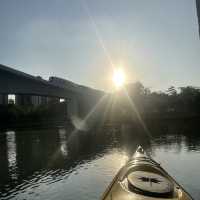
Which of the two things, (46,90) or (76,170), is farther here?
(46,90)

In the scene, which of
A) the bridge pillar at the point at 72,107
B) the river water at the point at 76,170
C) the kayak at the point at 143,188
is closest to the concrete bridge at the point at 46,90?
the bridge pillar at the point at 72,107

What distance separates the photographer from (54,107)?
110812 mm

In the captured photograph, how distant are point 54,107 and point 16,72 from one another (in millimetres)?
56029

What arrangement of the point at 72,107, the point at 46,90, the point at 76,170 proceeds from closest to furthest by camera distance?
the point at 76,170
the point at 46,90
the point at 72,107

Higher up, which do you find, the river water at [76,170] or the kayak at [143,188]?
the kayak at [143,188]

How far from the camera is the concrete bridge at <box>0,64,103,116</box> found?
2156 inches

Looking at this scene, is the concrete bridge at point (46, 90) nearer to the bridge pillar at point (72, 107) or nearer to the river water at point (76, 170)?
the bridge pillar at point (72, 107)

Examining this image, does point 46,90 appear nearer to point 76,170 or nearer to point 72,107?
point 72,107

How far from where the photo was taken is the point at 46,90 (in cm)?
6894

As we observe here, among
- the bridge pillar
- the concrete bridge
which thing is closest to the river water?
the concrete bridge

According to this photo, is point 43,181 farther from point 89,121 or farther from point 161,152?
point 89,121

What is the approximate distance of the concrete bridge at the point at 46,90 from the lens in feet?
180

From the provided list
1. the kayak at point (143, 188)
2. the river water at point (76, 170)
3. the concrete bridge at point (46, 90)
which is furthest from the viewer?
the concrete bridge at point (46, 90)

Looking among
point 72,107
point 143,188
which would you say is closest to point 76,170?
point 143,188
